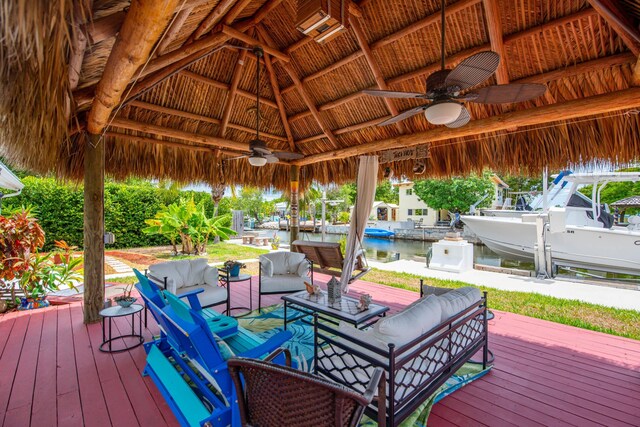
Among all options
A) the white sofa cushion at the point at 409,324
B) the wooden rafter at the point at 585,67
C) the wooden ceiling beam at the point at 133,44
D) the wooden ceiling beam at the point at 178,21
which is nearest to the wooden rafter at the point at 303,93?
the wooden ceiling beam at the point at 178,21

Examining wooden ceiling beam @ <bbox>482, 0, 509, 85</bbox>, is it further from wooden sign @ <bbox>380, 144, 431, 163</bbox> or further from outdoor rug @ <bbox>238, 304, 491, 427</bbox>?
outdoor rug @ <bbox>238, 304, 491, 427</bbox>

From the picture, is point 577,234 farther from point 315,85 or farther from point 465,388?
point 465,388

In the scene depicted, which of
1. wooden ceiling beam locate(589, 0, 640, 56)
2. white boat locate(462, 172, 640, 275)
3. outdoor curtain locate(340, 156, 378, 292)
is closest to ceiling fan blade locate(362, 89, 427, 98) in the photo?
wooden ceiling beam locate(589, 0, 640, 56)

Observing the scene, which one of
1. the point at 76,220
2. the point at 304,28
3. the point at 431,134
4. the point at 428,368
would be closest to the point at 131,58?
the point at 304,28

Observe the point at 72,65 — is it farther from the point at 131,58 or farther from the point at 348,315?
the point at 348,315

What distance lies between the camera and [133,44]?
6.88ft

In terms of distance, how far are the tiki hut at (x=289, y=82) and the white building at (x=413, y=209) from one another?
22449 mm

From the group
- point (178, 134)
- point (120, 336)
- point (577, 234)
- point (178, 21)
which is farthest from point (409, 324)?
point (577, 234)

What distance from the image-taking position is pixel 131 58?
225 centimetres

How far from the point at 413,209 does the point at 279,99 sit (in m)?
24.8

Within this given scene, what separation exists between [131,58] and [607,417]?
4630 millimetres

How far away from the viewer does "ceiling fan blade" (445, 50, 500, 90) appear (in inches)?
88.0

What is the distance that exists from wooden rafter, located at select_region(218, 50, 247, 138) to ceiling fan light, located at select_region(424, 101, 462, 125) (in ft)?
12.0

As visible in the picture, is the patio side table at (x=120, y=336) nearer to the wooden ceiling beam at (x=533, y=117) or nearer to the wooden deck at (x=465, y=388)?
the wooden deck at (x=465, y=388)
